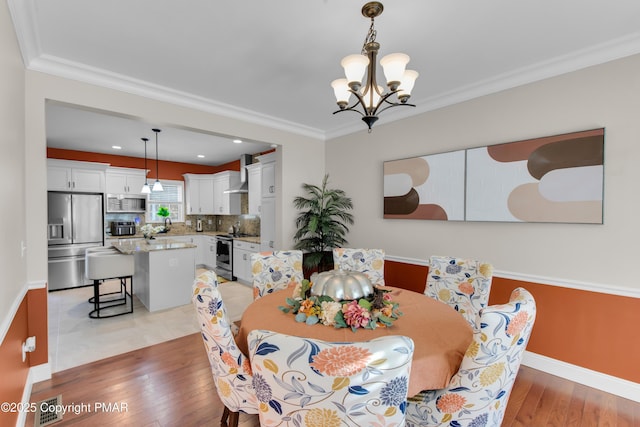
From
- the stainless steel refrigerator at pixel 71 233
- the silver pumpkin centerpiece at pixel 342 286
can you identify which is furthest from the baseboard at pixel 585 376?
the stainless steel refrigerator at pixel 71 233

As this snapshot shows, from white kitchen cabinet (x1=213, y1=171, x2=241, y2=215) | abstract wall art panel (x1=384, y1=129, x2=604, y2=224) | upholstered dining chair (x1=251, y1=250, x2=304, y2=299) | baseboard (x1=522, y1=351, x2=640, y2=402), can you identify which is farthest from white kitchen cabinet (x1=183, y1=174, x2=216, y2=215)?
baseboard (x1=522, y1=351, x2=640, y2=402)

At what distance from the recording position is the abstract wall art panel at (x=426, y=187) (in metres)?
2.97

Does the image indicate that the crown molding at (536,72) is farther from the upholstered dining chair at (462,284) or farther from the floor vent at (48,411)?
the floor vent at (48,411)

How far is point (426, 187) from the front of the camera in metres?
3.21

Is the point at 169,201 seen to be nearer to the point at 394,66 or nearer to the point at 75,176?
the point at 75,176

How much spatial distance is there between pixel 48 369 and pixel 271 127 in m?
3.27

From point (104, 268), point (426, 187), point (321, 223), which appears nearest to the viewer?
point (426, 187)

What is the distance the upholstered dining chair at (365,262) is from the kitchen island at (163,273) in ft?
8.13

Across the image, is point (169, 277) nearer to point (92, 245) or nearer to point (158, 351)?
point (158, 351)

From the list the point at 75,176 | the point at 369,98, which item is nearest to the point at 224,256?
the point at 75,176

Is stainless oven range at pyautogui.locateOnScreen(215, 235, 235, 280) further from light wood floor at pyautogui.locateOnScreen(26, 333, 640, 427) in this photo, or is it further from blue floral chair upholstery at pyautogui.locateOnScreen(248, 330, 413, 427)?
blue floral chair upholstery at pyautogui.locateOnScreen(248, 330, 413, 427)

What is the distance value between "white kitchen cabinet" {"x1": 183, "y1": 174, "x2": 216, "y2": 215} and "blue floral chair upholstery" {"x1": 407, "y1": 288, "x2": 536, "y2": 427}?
6.63m

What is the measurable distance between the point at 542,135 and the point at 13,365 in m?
4.15

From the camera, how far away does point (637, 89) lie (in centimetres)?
207
